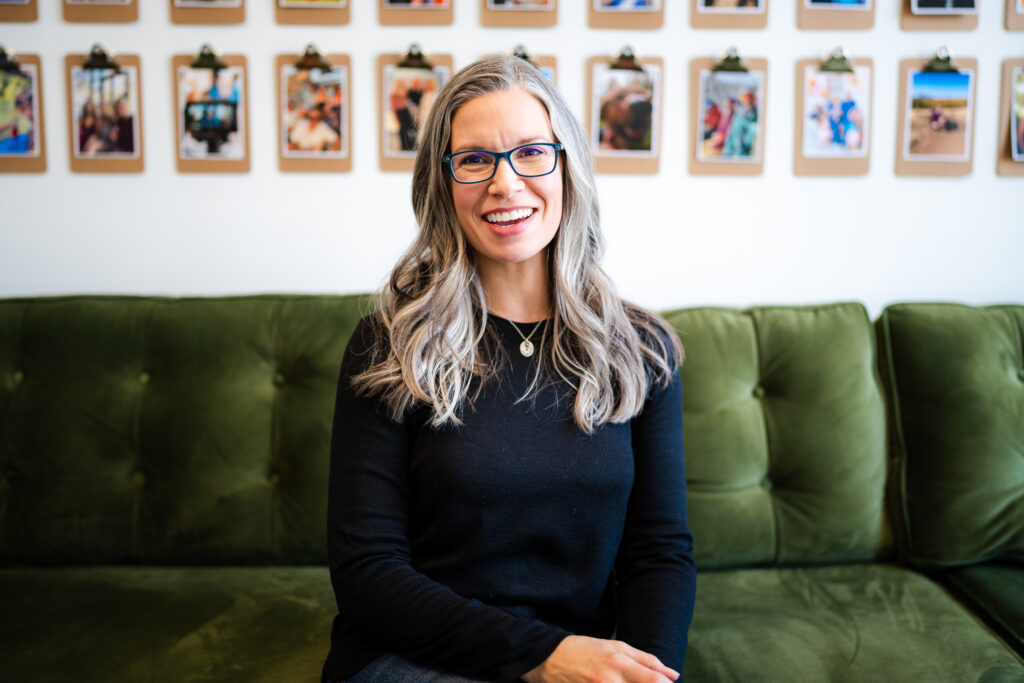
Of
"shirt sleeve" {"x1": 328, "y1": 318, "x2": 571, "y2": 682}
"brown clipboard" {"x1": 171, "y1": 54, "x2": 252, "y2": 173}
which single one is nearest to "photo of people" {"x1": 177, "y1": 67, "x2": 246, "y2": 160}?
"brown clipboard" {"x1": 171, "y1": 54, "x2": 252, "y2": 173}

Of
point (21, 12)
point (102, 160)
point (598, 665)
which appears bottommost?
point (598, 665)

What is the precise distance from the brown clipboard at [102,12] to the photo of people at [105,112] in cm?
12

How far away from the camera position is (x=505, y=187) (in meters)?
1.08

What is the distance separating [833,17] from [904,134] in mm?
343

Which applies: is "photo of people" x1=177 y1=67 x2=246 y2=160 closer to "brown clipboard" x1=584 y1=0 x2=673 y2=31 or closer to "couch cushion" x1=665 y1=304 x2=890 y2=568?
"brown clipboard" x1=584 y1=0 x2=673 y2=31

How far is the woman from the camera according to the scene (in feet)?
3.42

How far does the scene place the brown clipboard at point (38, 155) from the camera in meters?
1.77

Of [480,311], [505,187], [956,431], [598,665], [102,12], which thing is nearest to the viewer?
[598,665]

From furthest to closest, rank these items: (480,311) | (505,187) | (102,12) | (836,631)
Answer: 1. (102,12)
2. (836,631)
3. (480,311)
4. (505,187)

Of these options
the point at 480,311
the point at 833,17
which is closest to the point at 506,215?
the point at 480,311

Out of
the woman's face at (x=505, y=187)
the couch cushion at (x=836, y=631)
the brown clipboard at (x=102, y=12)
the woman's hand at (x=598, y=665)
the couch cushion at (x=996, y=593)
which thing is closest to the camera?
the woman's hand at (x=598, y=665)

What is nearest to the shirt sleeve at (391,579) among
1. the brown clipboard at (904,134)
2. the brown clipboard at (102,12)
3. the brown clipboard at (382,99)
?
the brown clipboard at (382,99)

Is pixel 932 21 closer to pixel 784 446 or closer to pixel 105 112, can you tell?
pixel 784 446

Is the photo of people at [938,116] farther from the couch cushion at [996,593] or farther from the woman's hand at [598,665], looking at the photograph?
the woman's hand at [598,665]
